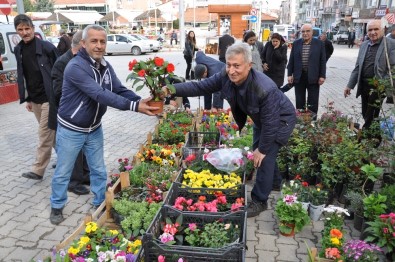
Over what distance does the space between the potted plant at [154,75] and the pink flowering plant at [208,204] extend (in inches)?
36.8

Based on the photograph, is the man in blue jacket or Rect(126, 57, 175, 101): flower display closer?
the man in blue jacket

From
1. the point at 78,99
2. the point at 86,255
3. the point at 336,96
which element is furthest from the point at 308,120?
the point at 336,96

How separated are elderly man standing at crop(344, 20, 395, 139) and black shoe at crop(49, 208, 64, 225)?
421cm

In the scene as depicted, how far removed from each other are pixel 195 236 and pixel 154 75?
1.60m

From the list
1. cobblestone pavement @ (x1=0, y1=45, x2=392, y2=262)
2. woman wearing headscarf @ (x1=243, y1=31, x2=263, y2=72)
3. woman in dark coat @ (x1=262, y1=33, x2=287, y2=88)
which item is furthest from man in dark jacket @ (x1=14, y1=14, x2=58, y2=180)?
woman in dark coat @ (x1=262, y1=33, x2=287, y2=88)

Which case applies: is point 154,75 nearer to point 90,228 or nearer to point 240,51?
point 240,51

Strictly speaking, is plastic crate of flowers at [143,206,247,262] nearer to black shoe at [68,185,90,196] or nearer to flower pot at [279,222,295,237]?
flower pot at [279,222,295,237]

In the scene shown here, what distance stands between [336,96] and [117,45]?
58.2ft

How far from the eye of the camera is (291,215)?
11.6 feet

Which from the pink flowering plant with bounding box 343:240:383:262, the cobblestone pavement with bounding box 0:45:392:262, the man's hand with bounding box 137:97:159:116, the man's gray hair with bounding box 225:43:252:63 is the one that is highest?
the man's gray hair with bounding box 225:43:252:63

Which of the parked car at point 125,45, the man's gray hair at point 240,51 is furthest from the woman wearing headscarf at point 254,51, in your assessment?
the parked car at point 125,45

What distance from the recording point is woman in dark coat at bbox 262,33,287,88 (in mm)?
7469

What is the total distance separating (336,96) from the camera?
10.4 meters

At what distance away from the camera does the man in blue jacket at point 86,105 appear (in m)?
3.22
